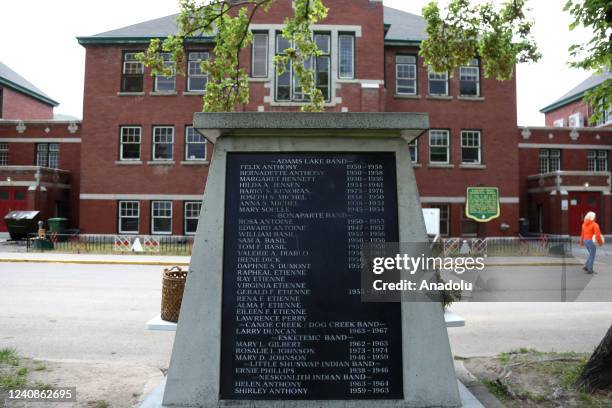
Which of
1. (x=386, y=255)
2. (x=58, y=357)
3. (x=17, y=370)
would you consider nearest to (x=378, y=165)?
(x=386, y=255)

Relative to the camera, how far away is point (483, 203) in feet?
83.4

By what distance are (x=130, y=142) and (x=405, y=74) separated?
17458 mm

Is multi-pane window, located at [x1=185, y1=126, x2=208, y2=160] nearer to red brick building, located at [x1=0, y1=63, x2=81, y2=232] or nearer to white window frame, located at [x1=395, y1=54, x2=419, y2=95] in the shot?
red brick building, located at [x1=0, y1=63, x2=81, y2=232]

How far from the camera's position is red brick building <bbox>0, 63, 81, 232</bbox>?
99.5 feet

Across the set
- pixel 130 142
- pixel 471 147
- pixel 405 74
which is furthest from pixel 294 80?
pixel 471 147

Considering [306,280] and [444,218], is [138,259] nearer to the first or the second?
[444,218]

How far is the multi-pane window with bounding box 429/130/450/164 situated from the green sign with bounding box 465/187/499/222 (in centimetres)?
466

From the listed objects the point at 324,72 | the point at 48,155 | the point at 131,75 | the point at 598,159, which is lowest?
the point at 48,155

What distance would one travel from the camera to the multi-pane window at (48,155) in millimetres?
34344

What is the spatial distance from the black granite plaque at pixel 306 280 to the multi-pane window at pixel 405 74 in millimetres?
26956

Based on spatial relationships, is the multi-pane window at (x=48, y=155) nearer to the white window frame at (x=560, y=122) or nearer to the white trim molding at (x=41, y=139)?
the white trim molding at (x=41, y=139)

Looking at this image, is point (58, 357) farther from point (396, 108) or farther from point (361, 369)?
point (396, 108)

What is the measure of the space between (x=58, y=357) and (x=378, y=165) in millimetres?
5357

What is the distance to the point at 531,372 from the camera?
5172mm
